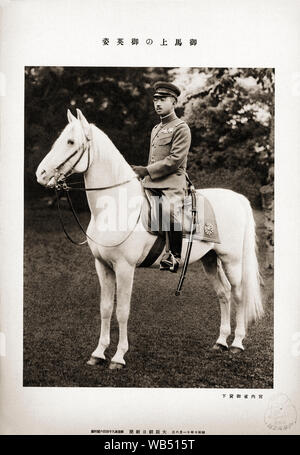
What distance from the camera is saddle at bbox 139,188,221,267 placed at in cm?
338

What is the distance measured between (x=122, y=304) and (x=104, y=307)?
12 centimetres

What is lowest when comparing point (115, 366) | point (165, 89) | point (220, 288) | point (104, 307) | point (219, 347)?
point (115, 366)

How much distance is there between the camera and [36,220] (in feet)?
11.3

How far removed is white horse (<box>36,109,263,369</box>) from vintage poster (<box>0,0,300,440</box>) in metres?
0.01

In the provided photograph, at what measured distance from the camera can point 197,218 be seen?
Answer: 3.48 metres

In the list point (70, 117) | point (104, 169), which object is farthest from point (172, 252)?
point (70, 117)

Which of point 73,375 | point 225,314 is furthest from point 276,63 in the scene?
point 73,375

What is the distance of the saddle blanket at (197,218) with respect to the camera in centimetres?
338

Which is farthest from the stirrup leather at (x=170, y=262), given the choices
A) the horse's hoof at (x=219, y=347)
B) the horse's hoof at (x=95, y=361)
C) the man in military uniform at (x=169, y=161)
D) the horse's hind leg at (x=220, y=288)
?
the horse's hoof at (x=95, y=361)

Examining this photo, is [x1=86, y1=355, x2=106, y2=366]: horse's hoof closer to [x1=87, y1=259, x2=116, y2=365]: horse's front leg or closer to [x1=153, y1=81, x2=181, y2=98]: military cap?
[x1=87, y1=259, x2=116, y2=365]: horse's front leg

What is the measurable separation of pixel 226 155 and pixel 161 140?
42 centimetres

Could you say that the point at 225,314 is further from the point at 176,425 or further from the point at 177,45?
the point at 177,45

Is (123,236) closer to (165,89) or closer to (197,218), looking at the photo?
(197,218)

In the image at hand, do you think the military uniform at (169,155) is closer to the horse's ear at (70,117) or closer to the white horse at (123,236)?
the white horse at (123,236)
